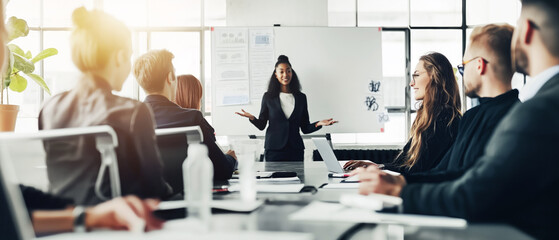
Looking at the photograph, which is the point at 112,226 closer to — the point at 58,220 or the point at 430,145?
the point at 58,220

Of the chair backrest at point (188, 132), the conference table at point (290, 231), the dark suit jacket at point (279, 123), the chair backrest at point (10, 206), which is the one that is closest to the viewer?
the chair backrest at point (10, 206)

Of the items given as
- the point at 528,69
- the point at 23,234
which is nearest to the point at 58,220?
the point at 23,234

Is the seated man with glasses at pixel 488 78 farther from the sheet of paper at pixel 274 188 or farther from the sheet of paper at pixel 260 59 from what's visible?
the sheet of paper at pixel 260 59

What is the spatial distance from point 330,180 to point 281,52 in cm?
281

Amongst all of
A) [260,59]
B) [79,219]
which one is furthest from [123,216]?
[260,59]

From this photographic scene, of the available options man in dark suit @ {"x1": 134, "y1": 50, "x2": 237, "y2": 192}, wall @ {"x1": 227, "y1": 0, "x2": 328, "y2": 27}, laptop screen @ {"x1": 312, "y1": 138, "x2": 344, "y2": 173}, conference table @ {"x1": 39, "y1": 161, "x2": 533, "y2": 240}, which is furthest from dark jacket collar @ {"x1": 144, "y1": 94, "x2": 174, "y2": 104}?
wall @ {"x1": 227, "y1": 0, "x2": 328, "y2": 27}

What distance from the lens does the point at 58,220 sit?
60cm

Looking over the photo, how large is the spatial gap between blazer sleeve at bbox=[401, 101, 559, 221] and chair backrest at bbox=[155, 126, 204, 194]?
48 cm

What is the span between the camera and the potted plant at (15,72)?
0.78 meters

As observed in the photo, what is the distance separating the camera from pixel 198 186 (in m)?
0.72

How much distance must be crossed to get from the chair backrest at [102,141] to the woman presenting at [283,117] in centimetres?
279

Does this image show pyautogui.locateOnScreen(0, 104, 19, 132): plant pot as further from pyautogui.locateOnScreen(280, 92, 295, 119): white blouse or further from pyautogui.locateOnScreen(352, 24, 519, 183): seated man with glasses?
pyautogui.locateOnScreen(280, 92, 295, 119): white blouse

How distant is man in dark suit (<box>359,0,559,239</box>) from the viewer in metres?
0.62

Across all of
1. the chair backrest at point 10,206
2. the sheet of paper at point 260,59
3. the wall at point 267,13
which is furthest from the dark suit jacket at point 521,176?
the wall at point 267,13
